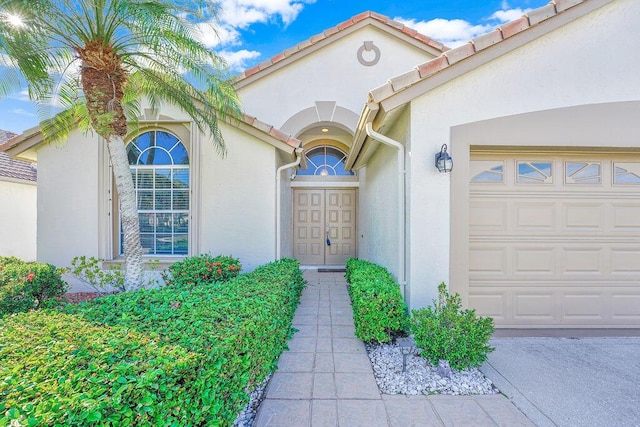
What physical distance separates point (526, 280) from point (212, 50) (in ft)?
24.2

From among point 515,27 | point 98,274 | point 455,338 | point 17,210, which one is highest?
point 515,27

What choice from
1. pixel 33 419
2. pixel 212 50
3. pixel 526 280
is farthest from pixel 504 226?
pixel 212 50

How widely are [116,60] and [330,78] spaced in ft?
22.3

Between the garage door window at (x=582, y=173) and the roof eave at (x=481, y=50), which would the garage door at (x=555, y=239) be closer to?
the garage door window at (x=582, y=173)

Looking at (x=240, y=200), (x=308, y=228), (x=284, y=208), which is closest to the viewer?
(x=240, y=200)

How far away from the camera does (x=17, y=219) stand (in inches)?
553

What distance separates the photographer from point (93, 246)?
7.70 m

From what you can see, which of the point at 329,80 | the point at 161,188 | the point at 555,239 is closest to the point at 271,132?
the point at 161,188

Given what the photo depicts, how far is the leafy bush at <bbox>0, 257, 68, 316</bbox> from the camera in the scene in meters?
5.30

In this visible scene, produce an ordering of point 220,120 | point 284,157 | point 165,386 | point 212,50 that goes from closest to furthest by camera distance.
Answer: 1. point 165,386
2. point 212,50
3. point 220,120
4. point 284,157

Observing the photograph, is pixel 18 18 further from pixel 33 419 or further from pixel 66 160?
pixel 33 419

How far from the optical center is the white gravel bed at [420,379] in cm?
367

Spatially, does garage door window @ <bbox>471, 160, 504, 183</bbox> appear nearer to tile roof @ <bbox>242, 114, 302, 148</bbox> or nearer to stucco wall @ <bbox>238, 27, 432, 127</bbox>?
tile roof @ <bbox>242, 114, 302, 148</bbox>

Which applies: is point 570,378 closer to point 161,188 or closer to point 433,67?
point 433,67
